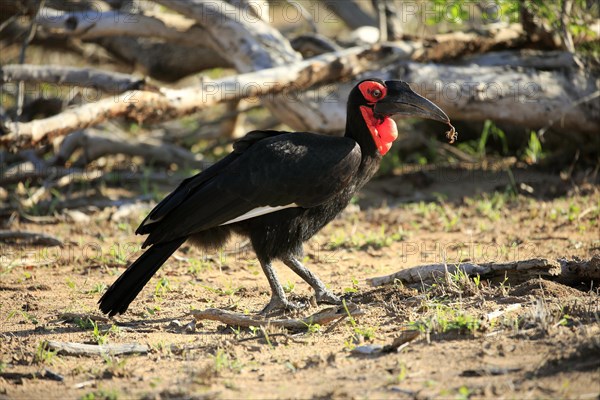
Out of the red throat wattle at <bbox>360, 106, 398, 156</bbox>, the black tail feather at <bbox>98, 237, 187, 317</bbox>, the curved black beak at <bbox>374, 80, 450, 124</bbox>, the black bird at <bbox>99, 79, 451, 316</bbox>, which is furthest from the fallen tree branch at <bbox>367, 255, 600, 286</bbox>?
Result: the black tail feather at <bbox>98, 237, 187, 317</bbox>

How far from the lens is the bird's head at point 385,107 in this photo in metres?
4.52

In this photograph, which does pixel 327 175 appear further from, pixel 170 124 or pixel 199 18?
pixel 170 124

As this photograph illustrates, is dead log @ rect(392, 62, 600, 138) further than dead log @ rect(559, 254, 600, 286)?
Yes

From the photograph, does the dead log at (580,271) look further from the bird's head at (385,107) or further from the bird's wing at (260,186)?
the bird's wing at (260,186)

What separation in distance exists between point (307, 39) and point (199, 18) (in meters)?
1.09

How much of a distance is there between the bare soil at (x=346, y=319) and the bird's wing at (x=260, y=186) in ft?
1.82

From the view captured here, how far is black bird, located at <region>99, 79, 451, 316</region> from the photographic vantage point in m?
4.12

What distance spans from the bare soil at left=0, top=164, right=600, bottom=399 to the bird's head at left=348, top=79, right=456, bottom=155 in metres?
0.91

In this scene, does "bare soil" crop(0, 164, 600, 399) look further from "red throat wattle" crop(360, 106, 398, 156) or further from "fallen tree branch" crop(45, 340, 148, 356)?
"red throat wattle" crop(360, 106, 398, 156)

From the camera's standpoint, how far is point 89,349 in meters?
3.62

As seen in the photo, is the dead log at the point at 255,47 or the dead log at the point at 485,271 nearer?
the dead log at the point at 485,271

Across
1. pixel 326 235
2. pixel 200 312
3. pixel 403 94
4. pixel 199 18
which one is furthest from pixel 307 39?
pixel 200 312

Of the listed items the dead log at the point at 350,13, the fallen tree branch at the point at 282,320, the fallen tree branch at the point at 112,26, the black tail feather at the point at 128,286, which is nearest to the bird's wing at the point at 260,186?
the black tail feather at the point at 128,286

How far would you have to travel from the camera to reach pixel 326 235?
6.14 meters
